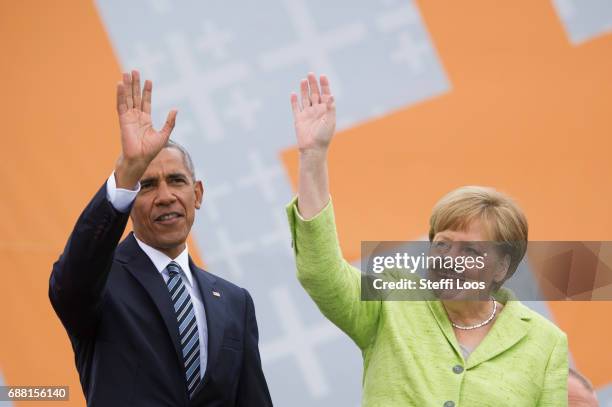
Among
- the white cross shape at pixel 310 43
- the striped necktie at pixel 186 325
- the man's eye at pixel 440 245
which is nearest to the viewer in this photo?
the man's eye at pixel 440 245

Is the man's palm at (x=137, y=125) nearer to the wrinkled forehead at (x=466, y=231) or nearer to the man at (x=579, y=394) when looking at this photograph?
the wrinkled forehead at (x=466, y=231)

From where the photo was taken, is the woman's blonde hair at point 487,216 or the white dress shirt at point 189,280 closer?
the woman's blonde hair at point 487,216

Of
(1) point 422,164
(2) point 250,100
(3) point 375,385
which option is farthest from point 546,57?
(3) point 375,385

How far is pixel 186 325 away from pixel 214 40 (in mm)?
1429

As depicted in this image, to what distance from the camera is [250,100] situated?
3.30m

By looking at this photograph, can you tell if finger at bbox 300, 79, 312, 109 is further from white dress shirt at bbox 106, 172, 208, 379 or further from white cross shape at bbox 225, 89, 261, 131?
white cross shape at bbox 225, 89, 261, 131

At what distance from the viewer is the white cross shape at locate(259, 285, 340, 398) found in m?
3.22

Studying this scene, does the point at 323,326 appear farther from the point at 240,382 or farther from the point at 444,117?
the point at 240,382

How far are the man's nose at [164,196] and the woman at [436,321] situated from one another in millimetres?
400

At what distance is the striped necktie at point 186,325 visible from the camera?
6.86 ft

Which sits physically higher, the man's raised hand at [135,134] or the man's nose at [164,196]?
the man's raised hand at [135,134]

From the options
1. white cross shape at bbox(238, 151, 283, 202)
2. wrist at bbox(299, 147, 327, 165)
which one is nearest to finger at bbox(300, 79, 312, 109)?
wrist at bbox(299, 147, 327, 165)

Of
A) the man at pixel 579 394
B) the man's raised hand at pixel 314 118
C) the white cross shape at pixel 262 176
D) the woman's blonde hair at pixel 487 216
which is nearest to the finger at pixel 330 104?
the man's raised hand at pixel 314 118

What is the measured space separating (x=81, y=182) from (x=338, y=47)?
3.12 ft
